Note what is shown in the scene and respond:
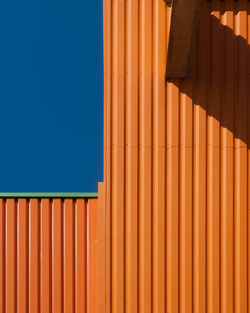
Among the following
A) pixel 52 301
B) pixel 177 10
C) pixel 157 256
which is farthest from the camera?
pixel 52 301

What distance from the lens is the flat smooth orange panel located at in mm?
5145

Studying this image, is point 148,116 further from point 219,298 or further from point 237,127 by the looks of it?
point 219,298

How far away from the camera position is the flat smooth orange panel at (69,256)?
203 inches

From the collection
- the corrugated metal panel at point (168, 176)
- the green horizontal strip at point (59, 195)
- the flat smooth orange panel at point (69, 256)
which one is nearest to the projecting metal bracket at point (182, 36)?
the corrugated metal panel at point (168, 176)

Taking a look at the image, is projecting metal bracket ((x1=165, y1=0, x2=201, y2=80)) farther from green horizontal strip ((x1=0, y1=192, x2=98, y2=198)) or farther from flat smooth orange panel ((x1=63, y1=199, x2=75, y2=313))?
flat smooth orange panel ((x1=63, y1=199, x2=75, y2=313))

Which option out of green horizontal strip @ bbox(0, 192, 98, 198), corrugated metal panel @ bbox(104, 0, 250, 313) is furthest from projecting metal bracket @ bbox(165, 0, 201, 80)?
green horizontal strip @ bbox(0, 192, 98, 198)

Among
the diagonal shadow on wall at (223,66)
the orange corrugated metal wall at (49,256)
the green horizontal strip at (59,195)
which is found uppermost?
the diagonal shadow on wall at (223,66)

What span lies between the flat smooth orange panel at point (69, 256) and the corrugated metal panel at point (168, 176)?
0.96 meters

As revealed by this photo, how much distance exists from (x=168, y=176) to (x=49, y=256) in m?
2.46

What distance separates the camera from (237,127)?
4.66 m

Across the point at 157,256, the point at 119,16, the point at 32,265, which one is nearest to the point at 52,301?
the point at 32,265

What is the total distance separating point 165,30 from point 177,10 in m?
0.56

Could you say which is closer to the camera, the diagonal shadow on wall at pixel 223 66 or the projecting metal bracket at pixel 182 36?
the projecting metal bracket at pixel 182 36

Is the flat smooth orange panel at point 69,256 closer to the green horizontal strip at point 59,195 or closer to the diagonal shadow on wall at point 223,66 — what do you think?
the green horizontal strip at point 59,195
